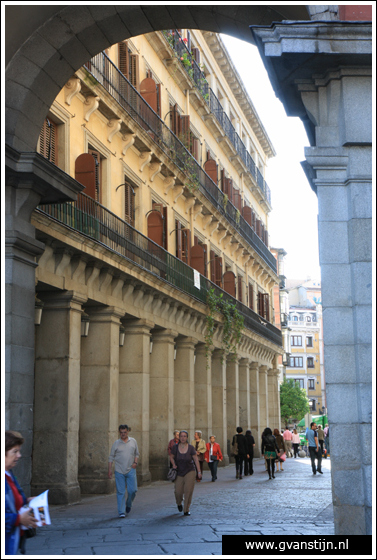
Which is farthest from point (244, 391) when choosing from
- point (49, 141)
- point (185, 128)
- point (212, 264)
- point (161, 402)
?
point (49, 141)

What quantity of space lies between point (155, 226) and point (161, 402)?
17.8 feet

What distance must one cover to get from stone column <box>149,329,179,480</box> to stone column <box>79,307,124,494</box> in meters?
4.47

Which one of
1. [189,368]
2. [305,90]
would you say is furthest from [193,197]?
[305,90]

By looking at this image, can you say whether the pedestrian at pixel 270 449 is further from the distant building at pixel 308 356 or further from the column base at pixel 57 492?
the distant building at pixel 308 356

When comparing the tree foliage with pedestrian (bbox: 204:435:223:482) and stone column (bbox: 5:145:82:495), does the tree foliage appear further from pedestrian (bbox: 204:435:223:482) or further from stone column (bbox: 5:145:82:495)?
stone column (bbox: 5:145:82:495)

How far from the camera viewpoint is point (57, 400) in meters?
17.2

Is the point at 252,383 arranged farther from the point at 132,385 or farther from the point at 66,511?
the point at 66,511

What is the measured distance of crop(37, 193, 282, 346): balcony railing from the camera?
17641 mm

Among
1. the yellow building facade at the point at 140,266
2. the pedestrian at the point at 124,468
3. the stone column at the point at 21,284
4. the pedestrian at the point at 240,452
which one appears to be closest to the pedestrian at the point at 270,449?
the pedestrian at the point at 240,452

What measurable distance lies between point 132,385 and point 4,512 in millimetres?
16398

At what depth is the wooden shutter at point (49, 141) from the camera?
1759 centimetres

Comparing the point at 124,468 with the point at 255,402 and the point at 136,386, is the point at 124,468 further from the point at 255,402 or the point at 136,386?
the point at 255,402

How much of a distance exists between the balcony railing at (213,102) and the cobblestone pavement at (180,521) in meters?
15.3

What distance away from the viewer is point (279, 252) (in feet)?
253
